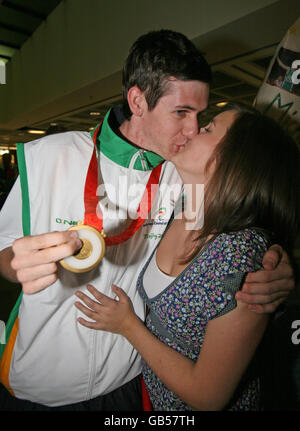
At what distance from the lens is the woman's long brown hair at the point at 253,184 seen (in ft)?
3.15

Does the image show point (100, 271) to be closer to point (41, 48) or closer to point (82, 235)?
point (82, 235)

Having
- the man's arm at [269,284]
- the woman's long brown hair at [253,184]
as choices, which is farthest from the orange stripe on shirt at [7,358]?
the man's arm at [269,284]

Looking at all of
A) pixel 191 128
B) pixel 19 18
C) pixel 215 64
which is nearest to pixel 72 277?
pixel 191 128

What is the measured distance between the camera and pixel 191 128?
3.98 ft

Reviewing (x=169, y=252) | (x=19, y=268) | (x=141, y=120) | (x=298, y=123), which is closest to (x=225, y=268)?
(x=169, y=252)

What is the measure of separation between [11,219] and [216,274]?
0.84m

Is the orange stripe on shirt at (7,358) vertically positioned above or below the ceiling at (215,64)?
below

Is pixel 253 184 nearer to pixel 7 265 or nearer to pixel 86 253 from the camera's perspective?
pixel 86 253

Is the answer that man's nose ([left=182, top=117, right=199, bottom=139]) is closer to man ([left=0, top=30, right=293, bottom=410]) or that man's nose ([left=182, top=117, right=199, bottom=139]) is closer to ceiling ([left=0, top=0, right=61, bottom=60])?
man ([left=0, top=30, right=293, bottom=410])

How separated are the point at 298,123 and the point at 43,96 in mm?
6848

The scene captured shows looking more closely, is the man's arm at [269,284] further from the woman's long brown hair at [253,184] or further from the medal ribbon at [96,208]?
the medal ribbon at [96,208]

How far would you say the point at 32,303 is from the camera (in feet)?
3.18

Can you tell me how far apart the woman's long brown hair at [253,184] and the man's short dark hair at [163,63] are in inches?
15.7

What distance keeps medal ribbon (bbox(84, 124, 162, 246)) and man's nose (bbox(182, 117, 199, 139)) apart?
0.30 meters
